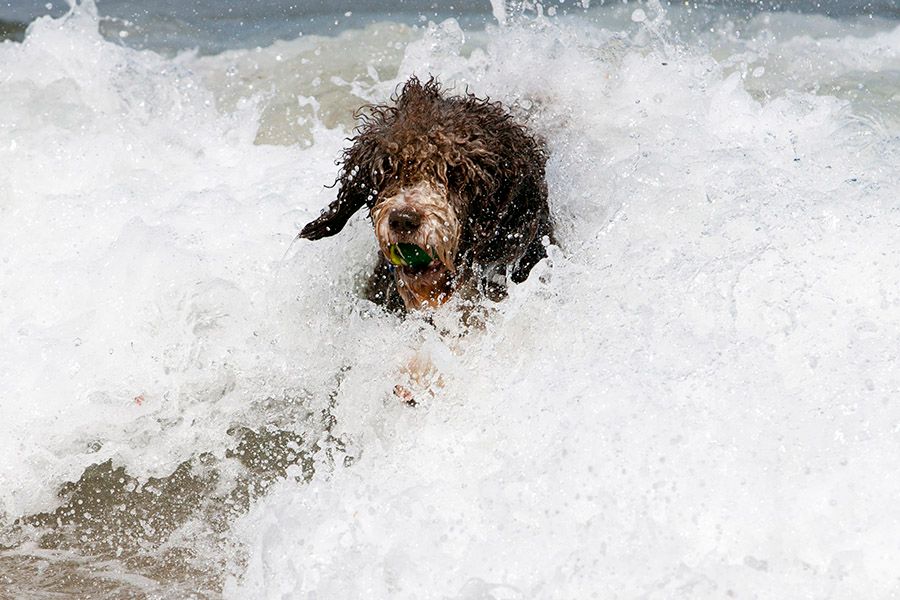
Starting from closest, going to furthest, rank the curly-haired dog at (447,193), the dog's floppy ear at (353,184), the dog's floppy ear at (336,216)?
the curly-haired dog at (447,193) < the dog's floppy ear at (353,184) < the dog's floppy ear at (336,216)

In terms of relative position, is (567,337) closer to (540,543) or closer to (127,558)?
(540,543)

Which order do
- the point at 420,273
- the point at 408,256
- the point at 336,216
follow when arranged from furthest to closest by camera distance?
the point at 336,216 → the point at 420,273 → the point at 408,256

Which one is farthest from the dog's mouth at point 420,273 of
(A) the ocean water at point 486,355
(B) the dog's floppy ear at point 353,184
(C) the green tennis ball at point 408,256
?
(B) the dog's floppy ear at point 353,184

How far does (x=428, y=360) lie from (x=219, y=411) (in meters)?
0.99

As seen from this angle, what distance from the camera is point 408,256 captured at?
14.0 ft

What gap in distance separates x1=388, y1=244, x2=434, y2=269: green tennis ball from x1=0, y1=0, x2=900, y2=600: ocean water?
33 centimetres

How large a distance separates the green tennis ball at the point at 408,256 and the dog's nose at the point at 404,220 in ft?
0.32

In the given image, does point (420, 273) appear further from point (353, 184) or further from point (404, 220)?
point (353, 184)

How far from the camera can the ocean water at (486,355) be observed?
329 centimetres

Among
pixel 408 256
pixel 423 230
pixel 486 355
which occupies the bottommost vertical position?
pixel 486 355

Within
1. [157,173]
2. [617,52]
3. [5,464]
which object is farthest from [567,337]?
[157,173]

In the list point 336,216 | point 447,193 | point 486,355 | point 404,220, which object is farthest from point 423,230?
point 336,216

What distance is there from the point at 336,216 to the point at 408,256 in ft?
2.17

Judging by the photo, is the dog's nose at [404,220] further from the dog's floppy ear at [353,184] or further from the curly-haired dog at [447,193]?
the dog's floppy ear at [353,184]
